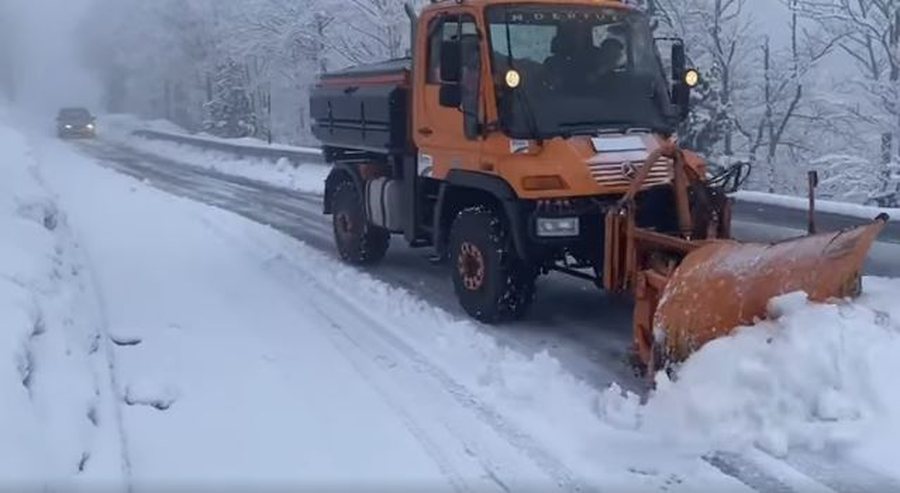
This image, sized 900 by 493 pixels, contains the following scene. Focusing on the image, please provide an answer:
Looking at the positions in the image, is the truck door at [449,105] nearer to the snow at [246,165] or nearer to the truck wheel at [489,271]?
the truck wheel at [489,271]

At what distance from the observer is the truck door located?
26.9 feet

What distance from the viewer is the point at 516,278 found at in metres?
8.21

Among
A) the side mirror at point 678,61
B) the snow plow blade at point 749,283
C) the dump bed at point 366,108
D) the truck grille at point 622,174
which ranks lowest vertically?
the snow plow blade at point 749,283

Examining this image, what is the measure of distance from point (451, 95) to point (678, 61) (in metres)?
1.89

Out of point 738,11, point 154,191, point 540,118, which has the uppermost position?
point 738,11

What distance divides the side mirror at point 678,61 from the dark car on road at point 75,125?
41.8 metres

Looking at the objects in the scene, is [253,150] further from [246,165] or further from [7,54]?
[7,54]

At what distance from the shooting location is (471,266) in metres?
8.52

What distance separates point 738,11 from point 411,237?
80.0 ft

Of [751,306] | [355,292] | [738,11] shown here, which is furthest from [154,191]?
[738,11]

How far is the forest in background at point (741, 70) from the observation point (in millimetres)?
25828

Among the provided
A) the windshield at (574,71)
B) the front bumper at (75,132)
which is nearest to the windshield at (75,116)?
the front bumper at (75,132)

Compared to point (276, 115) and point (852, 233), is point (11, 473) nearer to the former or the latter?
point (852, 233)

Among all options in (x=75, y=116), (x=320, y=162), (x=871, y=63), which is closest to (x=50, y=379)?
(x=320, y=162)
